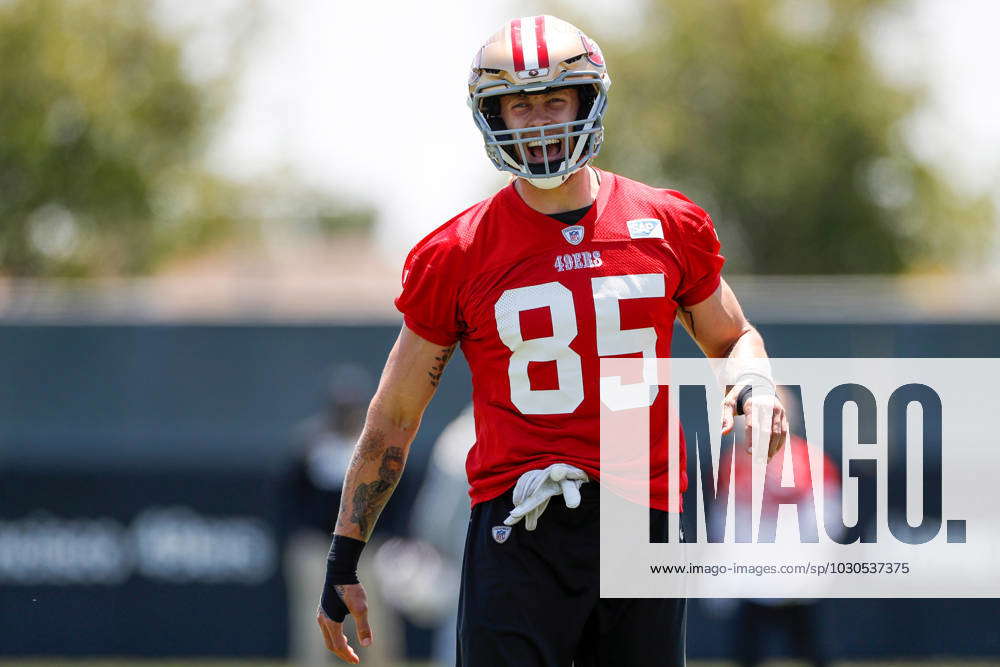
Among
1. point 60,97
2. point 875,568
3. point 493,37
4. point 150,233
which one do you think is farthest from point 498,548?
point 150,233

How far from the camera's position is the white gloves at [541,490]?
4023 millimetres

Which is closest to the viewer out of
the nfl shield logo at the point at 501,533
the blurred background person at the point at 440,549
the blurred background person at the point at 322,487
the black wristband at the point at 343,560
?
the nfl shield logo at the point at 501,533

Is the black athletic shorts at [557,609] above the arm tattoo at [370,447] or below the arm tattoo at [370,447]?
below

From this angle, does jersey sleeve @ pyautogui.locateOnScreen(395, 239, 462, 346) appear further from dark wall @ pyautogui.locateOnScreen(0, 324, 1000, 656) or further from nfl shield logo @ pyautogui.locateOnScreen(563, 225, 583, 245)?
dark wall @ pyautogui.locateOnScreen(0, 324, 1000, 656)

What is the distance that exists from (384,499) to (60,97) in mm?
18572

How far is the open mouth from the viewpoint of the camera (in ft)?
13.6

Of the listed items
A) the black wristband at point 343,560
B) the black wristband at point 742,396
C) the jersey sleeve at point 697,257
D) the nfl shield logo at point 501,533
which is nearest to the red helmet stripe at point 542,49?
the jersey sleeve at point 697,257

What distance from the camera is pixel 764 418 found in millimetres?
4004

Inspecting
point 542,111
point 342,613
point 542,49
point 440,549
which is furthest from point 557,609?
point 440,549

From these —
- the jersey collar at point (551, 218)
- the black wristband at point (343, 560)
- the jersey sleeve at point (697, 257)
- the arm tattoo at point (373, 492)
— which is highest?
the jersey collar at point (551, 218)

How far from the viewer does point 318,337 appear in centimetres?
1241

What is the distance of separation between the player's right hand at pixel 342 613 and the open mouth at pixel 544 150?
4.37ft

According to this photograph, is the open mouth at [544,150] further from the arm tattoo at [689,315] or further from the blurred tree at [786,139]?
the blurred tree at [786,139]

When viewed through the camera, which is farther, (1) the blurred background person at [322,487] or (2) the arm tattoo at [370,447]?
(1) the blurred background person at [322,487]
